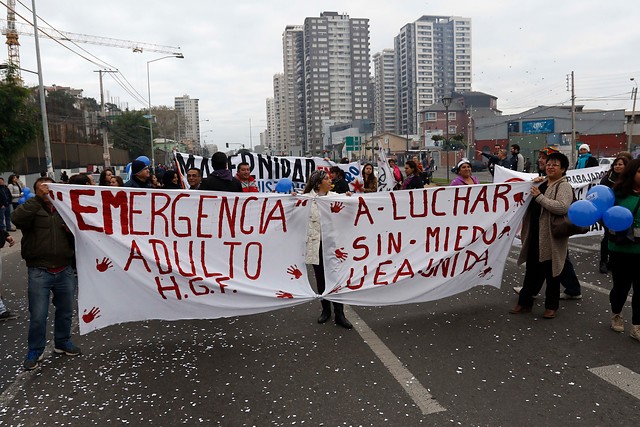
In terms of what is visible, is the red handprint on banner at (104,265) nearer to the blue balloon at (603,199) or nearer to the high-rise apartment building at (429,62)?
the blue balloon at (603,199)

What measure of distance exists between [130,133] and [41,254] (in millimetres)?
77388

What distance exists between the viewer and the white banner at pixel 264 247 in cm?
448

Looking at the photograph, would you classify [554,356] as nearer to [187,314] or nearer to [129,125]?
[187,314]

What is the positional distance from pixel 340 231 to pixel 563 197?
7.35 feet

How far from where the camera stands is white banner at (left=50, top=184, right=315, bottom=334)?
4438 millimetres

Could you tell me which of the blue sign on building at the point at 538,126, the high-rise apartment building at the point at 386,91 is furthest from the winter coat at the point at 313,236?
the high-rise apartment building at the point at 386,91

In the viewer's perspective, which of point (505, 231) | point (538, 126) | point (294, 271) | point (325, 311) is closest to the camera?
point (294, 271)

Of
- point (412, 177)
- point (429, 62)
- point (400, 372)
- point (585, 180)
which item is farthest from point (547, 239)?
point (429, 62)

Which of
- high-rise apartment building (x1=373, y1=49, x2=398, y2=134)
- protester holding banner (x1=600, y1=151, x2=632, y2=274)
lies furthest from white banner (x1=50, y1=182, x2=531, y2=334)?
high-rise apartment building (x1=373, y1=49, x2=398, y2=134)

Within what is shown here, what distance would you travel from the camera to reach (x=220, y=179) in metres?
6.33

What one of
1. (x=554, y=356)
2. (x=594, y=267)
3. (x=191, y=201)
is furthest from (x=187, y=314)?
(x=594, y=267)

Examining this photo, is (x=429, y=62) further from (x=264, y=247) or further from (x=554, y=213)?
(x=264, y=247)

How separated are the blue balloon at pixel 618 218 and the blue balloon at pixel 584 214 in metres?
0.10

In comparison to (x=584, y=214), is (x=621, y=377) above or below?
below
